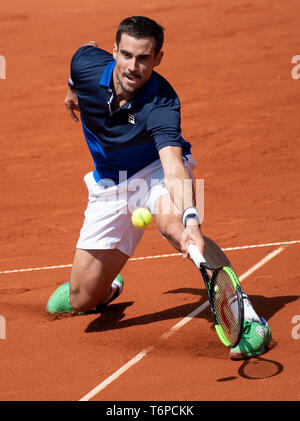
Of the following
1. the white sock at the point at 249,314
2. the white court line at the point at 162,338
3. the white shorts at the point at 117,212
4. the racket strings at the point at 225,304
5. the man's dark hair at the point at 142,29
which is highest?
the man's dark hair at the point at 142,29

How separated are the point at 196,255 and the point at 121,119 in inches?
52.6

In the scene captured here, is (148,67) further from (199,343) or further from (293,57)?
(293,57)

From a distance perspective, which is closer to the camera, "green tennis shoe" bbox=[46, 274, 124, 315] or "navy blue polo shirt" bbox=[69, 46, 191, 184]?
"navy blue polo shirt" bbox=[69, 46, 191, 184]

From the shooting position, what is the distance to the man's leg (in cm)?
604

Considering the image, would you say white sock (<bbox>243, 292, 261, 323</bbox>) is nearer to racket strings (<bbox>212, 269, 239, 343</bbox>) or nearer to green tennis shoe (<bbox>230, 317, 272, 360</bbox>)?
green tennis shoe (<bbox>230, 317, 272, 360</bbox>)

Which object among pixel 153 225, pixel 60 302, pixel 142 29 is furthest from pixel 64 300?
pixel 153 225

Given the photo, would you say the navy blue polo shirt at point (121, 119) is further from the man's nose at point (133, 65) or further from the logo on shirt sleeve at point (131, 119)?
the man's nose at point (133, 65)

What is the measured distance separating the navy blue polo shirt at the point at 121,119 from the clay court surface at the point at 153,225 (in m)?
1.25

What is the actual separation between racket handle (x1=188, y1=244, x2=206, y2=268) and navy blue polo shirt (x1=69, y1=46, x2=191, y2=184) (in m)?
0.77

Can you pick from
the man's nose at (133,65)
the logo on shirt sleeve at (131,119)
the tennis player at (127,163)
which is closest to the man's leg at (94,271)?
the tennis player at (127,163)

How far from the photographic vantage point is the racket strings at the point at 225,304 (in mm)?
4879

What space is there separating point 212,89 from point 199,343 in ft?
28.0

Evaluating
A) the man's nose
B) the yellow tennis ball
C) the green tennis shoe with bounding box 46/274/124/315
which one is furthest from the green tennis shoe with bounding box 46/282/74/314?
the man's nose

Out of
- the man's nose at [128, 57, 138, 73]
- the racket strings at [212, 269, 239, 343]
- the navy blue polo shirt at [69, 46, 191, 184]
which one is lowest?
the racket strings at [212, 269, 239, 343]
